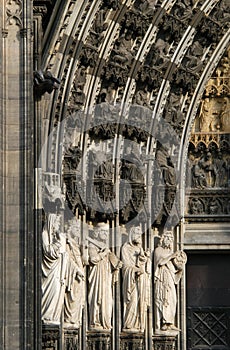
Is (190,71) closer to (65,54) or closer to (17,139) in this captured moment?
(65,54)

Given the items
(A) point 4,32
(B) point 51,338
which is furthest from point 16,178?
(B) point 51,338

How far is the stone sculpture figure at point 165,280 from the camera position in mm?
28281

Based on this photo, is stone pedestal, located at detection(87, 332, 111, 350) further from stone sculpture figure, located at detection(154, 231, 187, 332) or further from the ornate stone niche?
the ornate stone niche

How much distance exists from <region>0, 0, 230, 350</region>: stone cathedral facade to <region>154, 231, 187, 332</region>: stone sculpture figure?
0.8 inches

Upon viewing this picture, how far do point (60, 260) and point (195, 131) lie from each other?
4.13m

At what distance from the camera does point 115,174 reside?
90.7 ft

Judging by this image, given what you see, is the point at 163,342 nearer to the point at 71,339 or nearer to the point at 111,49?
the point at 71,339

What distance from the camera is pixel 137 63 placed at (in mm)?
27594

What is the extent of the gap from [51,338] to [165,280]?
2790mm

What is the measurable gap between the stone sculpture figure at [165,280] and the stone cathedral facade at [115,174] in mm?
21

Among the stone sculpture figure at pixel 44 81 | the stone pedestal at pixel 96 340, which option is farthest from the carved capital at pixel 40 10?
the stone pedestal at pixel 96 340

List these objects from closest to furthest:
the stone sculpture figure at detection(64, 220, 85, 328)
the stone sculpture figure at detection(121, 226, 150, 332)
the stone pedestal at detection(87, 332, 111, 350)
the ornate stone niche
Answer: the stone sculpture figure at detection(64, 220, 85, 328) < the stone pedestal at detection(87, 332, 111, 350) < the stone sculpture figure at detection(121, 226, 150, 332) < the ornate stone niche

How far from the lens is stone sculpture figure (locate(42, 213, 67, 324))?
25.9 m

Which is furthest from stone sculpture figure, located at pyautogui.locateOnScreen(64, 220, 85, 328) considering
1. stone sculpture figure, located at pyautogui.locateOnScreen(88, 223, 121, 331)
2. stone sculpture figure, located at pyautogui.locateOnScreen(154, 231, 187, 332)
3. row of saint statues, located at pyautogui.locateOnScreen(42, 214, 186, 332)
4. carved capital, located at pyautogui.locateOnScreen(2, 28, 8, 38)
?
→ carved capital, located at pyautogui.locateOnScreen(2, 28, 8, 38)
